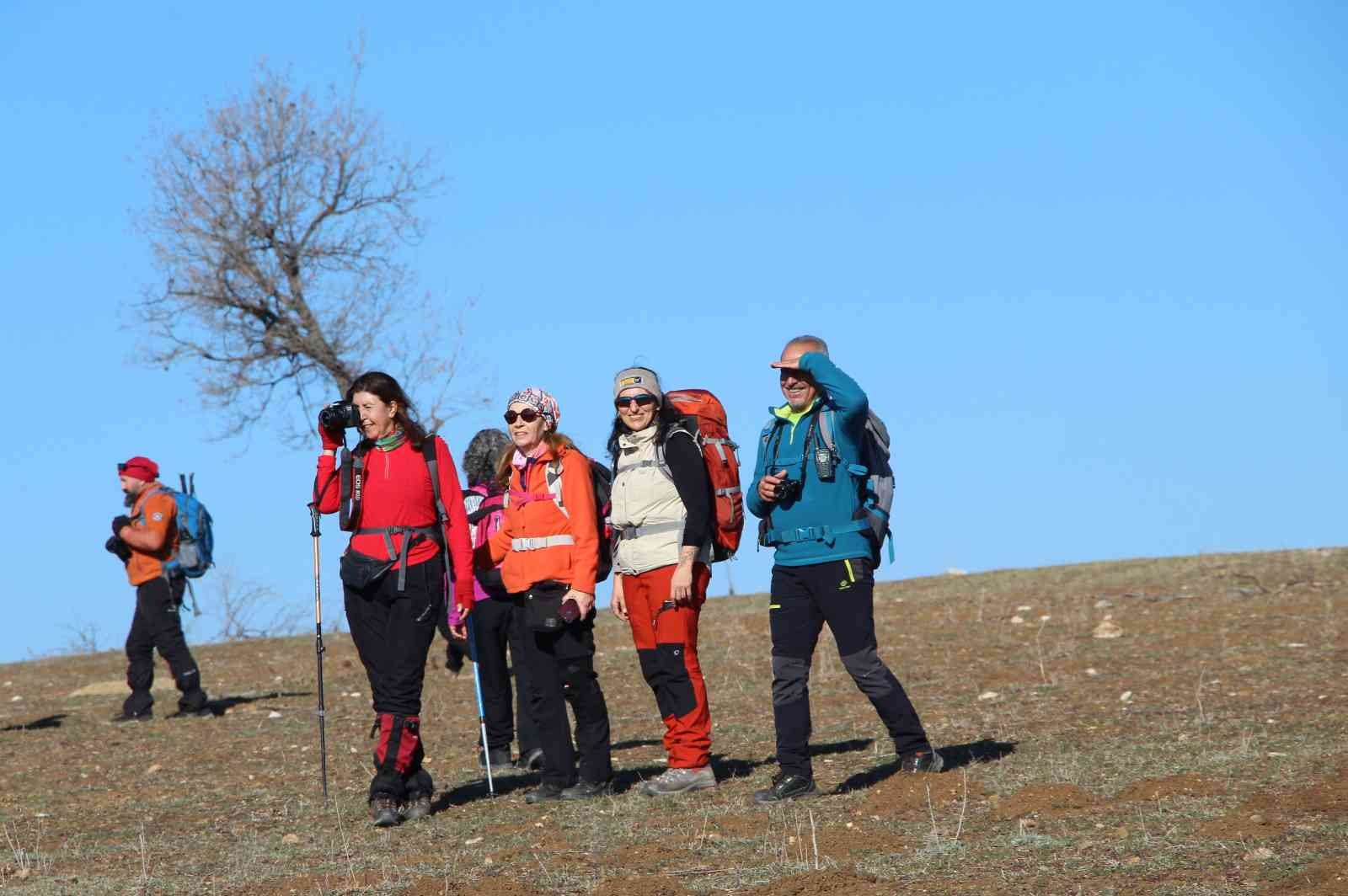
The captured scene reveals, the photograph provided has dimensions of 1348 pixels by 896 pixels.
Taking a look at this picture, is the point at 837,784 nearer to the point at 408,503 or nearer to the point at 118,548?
the point at 408,503

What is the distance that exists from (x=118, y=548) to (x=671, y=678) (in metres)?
7.57

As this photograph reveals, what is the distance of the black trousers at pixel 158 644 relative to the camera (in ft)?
48.5

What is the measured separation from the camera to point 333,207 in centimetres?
2702

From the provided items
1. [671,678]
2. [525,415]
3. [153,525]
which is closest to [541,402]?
[525,415]

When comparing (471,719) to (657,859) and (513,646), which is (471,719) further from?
(657,859)

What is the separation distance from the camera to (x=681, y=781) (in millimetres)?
9000

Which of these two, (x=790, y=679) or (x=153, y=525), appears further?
(x=153, y=525)

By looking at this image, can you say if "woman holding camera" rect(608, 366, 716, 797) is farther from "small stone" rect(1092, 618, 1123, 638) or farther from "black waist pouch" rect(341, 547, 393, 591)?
"small stone" rect(1092, 618, 1123, 638)

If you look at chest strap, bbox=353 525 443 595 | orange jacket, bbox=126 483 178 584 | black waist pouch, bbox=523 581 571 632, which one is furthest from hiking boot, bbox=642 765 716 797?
orange jacket, bbox=126 483 178 584

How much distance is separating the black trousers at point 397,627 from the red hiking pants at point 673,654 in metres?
1.07

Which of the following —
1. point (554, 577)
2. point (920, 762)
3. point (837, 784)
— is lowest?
point (837, 784)

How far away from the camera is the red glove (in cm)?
877

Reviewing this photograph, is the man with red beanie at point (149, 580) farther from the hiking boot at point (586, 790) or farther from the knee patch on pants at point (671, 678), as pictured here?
the knee patch on pants at point (671, 678)

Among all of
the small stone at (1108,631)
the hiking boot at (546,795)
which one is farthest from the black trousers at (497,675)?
the small stone at (1108,631)
